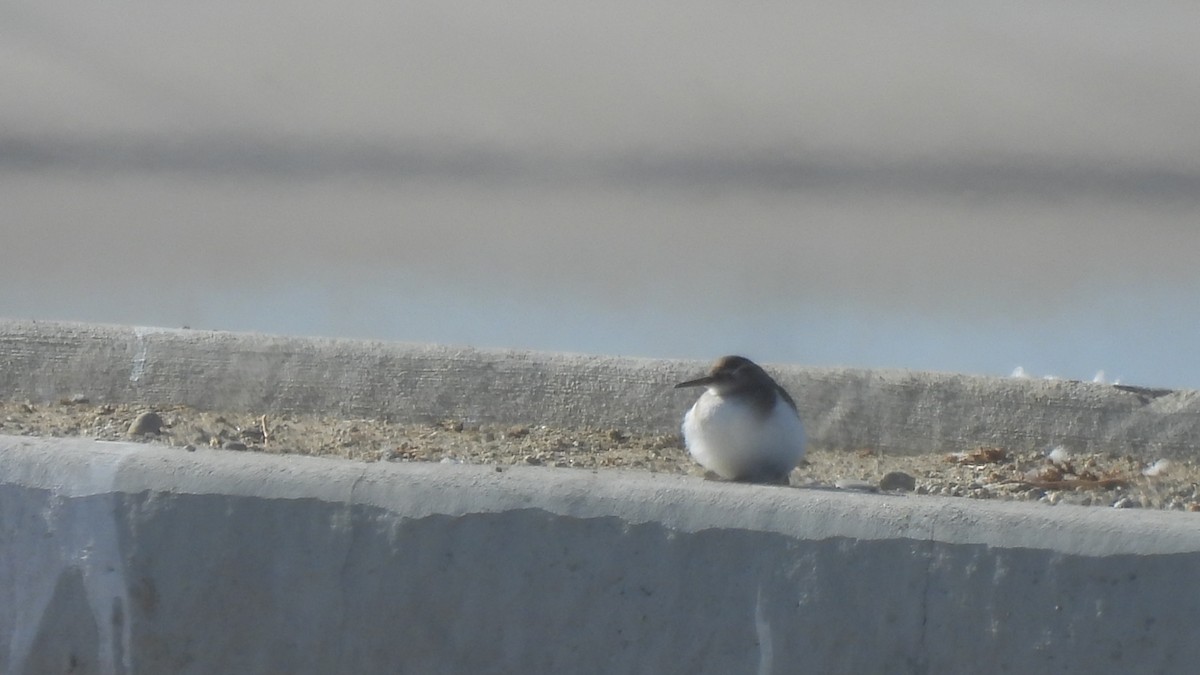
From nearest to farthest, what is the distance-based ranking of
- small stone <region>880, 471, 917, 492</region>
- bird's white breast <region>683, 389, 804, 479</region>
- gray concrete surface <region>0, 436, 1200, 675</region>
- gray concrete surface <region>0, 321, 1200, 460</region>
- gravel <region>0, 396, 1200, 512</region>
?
gray concrete surface <region>0, 436, 1200, 675</region>
bird's white breast <region>683, 389, 804, 479</region>
small stone <region>880, 471, 917, 492</region>
gravel <region>0, 396, 1200, 512</region>
gray concrete surface <region>0, 321, 1200, 460</region>

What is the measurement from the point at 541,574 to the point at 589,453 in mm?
1890

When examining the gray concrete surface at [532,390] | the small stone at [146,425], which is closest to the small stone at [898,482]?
the gray concrete surface at [532,390]

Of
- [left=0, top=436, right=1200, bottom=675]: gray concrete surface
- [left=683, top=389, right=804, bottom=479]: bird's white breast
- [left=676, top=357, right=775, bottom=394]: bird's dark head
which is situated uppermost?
[left=676, top=357, right=775, bottom=394]: bird's dark head

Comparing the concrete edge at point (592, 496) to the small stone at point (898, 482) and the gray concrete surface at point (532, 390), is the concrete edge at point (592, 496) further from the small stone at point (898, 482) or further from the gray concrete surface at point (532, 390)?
the gray concrete surface at point (532, 390)

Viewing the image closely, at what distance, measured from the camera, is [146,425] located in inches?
179

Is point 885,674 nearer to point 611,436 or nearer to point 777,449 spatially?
point 777,449

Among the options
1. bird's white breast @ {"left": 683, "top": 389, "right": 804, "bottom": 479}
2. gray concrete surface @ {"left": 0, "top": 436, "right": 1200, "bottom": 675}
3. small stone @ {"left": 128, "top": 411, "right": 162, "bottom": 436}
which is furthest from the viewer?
small stone @ {"left": 128, "top": 411, "right": 162, "bottom": 436}

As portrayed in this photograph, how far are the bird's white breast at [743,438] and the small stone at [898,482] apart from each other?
1.68ft

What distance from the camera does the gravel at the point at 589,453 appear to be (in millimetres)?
4273

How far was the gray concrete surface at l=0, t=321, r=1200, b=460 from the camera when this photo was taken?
4.95 metres

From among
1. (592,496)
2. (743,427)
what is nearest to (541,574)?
(592,496)

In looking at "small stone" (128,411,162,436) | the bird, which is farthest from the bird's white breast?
"small stone" (128,411,162,436)

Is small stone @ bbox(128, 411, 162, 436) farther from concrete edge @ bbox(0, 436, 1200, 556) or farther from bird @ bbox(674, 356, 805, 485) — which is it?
bird @ bbox(674, 356, 805, 485)

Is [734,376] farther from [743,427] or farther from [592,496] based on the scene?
[592,496]
